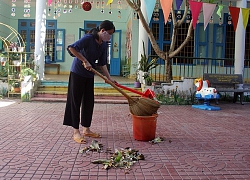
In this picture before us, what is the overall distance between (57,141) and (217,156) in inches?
91.7

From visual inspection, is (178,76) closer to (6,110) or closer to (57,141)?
(6,110)

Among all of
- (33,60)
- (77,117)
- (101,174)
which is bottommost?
(101,174)

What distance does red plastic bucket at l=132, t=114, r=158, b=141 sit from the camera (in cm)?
451

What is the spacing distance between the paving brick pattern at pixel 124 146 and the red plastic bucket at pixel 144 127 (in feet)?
0.42

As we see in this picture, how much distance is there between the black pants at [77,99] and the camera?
4.45 m

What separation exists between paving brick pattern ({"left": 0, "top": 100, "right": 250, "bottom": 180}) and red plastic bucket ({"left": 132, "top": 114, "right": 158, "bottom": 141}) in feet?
0.42

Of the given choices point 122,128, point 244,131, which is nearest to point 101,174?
point 122,128

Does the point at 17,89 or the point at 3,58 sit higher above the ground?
the point at 3,58

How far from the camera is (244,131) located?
5.68 meters

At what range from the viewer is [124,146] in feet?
14.1

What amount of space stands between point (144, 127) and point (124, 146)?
0.46m

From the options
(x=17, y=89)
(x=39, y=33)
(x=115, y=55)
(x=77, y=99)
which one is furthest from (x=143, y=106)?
(x=115, y=55)

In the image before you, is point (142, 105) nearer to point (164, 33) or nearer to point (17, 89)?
point (17, 89)

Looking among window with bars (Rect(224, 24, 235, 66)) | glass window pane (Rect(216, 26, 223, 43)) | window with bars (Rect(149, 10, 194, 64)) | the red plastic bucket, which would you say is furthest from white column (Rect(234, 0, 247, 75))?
the red plastic bucket
